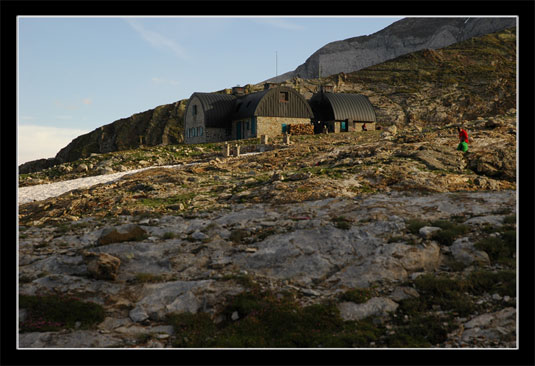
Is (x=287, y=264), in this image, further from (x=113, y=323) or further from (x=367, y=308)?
(x=113, y=323)

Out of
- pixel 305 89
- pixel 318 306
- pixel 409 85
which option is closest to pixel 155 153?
pixel 318 306

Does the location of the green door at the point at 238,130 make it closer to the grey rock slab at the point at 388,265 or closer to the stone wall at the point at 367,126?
the stone wall at the point at 367,126

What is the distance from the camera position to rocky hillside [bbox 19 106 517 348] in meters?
9.70

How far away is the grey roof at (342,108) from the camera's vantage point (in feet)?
181

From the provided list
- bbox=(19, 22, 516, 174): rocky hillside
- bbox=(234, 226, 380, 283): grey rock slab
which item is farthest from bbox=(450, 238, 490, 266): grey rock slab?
bbox=(19, 22, 516, 174): rocky hillside

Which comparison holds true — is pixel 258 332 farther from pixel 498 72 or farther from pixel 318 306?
pixel 498 72

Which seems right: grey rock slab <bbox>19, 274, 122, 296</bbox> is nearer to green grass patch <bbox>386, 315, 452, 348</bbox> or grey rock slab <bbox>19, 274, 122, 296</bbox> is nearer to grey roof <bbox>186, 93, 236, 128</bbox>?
green grass patch <bbox>386, 315, 452, 348</bbox>

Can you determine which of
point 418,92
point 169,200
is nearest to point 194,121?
point 169,200

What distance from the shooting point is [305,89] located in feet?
274

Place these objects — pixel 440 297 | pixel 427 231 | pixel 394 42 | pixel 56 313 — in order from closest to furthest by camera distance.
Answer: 1. pixel 56 313
2. pixel 440 297
3. pixel 427 231
4. pixel 394 42

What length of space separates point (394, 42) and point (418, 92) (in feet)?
311

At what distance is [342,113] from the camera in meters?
55.2

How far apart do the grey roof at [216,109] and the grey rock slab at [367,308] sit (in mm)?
45836

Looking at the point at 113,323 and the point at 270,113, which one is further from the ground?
the point at 270,113
